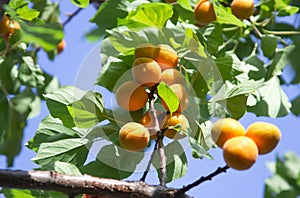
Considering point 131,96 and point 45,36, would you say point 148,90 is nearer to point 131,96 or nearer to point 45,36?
point 131,96

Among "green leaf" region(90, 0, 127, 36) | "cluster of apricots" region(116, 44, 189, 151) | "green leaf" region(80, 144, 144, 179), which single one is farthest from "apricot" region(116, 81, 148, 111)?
"green leaf" region(90, 0, 127, 36)

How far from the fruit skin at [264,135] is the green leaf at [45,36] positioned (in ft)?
1.19

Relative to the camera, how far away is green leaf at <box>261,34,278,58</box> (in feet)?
5.34

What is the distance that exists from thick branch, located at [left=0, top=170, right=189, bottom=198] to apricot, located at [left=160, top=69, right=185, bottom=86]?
24cm

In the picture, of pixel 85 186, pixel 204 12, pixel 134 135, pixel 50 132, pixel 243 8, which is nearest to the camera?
pixel 85 186

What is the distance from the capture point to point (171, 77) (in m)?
1.04

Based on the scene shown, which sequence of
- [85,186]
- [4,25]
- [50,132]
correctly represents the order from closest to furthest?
[85,186] < [50,132] < [4,25]

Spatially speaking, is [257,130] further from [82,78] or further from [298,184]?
[298,184]

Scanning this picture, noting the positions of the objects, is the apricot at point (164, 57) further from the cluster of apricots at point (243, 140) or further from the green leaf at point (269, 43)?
the green leaf at point (269, 43)

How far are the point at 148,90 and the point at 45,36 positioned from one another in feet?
1.27

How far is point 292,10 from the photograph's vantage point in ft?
5.35

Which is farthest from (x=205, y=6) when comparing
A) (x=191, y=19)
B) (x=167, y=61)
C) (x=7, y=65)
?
(x=7, y=65)

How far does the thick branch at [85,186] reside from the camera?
820mm

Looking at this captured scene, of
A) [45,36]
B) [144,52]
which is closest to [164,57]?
[144,52]
